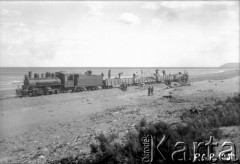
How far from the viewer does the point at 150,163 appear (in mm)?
7289

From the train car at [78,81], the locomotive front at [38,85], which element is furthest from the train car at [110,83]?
the locomotive front at [38,85]

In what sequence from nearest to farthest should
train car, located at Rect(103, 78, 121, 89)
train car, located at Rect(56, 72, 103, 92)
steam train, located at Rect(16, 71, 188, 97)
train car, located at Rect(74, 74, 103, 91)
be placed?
steam train, located at Rect(16, 71, 188, 97) < train car, located at Rect(56, 72, 103, 92) < train car, located at Rect(74, 74, 103, 91) < train car, located at Rect(103, 78, 121, 89)

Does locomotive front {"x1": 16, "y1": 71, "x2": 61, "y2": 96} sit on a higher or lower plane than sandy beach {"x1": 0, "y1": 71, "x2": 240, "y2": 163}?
higher

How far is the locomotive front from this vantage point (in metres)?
27.7

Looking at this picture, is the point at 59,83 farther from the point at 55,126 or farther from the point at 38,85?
the point at 55,126

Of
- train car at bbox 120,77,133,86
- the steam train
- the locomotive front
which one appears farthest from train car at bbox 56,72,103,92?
train car at bbox 120,77,133,86

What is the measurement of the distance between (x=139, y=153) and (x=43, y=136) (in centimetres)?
681

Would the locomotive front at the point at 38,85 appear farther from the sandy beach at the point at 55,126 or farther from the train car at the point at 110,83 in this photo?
the train car at the point at 110,83

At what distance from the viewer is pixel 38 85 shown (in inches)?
1110

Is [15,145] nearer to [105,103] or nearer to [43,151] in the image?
[43,151]

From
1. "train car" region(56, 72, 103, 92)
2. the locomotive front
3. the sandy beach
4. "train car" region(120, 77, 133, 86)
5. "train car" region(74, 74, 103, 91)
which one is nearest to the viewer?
the sandy beach

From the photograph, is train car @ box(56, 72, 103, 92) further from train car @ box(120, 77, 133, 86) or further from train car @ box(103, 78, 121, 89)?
train car @ box(120, 77, 133, 86)

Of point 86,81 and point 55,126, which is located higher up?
point 86,81

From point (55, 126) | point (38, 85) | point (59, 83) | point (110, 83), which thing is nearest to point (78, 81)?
point (59, 83)
